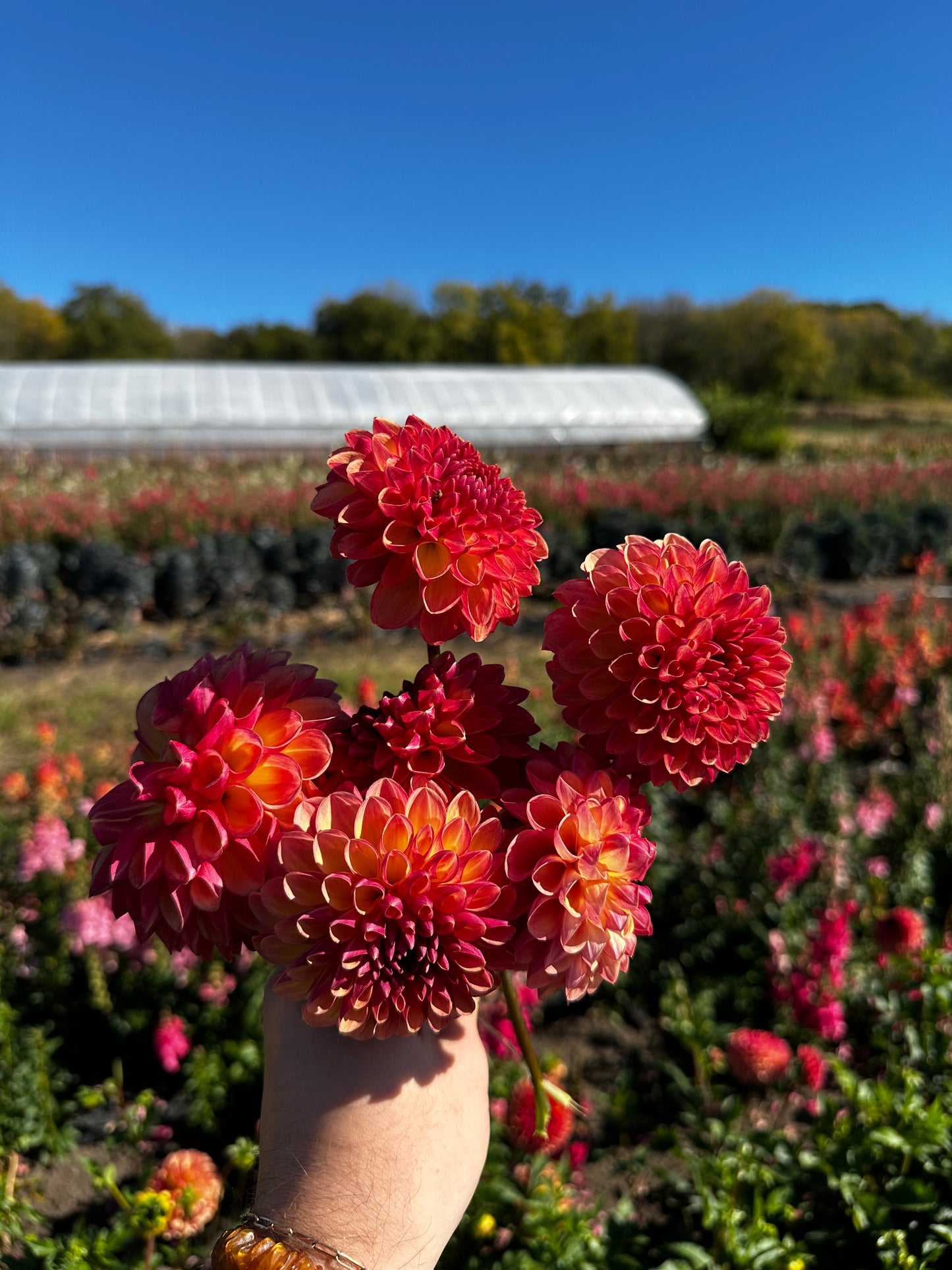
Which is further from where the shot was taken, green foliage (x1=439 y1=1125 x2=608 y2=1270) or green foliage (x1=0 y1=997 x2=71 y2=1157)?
green foliage (x1=0 y1=997 x2=71 y2=1157)

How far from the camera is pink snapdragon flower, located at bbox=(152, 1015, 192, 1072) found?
1892mm

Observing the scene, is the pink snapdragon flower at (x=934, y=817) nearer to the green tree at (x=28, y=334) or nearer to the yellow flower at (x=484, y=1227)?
the yellow flower at (x=484, y=1227)

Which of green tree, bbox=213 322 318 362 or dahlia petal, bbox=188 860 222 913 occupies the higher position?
green tree, bbox=213 322 318 362

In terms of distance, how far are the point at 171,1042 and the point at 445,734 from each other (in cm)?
169

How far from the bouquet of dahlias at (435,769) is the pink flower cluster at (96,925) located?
1.64m

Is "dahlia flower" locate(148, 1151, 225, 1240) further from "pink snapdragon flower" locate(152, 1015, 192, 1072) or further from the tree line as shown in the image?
the tree line

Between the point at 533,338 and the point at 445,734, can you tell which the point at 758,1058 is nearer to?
the point at 445,734

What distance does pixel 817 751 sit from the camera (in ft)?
9.25

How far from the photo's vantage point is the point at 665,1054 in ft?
7.34

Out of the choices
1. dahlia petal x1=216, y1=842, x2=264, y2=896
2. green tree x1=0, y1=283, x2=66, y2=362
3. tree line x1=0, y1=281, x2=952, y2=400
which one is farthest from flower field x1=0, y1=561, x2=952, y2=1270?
green tree x1=0, y1=283, x2=66, y2=362

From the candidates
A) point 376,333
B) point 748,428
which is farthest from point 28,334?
point 748,428

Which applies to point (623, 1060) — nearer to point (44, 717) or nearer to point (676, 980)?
point (676, 980)

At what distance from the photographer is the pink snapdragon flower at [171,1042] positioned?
6.21ft

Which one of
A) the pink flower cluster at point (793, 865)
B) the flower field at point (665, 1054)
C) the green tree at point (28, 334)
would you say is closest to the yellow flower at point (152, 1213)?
the flower field at point (665, 1054)
